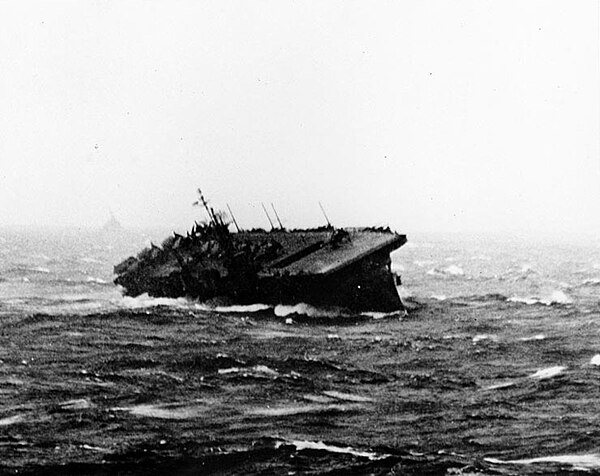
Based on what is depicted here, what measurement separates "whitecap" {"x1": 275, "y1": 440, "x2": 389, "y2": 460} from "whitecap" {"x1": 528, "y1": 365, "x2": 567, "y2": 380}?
820cm

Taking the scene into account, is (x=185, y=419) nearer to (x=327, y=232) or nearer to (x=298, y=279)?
(x=298, y=279)

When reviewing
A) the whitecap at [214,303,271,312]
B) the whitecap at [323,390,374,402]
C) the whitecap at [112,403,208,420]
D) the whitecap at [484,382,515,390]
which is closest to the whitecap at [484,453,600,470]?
the whitecap at [323,390,374,402]

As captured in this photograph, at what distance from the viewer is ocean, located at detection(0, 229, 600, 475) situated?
12.7 m

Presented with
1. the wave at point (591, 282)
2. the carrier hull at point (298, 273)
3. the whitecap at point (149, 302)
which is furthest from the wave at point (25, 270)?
the wave at point (591, 282)

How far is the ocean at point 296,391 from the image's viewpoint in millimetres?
12672

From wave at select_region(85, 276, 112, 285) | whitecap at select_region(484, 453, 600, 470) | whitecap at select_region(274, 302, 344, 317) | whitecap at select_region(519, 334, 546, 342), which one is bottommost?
whitecap at select_region(519, 334, 546, 342)

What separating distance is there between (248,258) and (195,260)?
5.94 meters

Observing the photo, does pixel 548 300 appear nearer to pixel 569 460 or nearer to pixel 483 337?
pixel 483 337

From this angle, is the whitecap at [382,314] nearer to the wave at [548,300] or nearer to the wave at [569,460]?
the wave at [548,300]

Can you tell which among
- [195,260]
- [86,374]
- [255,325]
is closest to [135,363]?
[86,374]

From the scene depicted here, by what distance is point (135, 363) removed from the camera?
21.2 m

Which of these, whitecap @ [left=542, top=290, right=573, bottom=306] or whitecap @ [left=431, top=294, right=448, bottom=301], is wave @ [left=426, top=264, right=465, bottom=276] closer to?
whitecap @ [left=542, top=290, right=573, bottom=306]

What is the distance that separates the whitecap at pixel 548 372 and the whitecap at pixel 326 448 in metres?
8.20

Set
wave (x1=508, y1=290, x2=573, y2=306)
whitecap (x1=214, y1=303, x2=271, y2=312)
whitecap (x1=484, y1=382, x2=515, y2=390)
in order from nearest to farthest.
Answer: whitecap (x1=484, y1=382, x2=515, y2=390) → whitecap (x1=214, y1=303, x2=271, y2=312) → wave (x1=508, y1=290, x2=573, y2=306)
